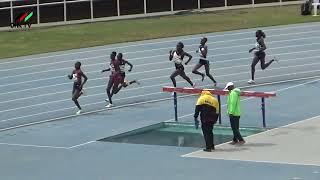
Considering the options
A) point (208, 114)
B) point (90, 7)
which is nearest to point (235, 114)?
point (208, 114)

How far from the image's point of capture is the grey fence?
4259 centimetres

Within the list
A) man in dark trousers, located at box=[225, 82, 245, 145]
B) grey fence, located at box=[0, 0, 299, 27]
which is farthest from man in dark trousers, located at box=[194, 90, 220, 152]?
grey fence, located at box=[0, 0, 299, 27]

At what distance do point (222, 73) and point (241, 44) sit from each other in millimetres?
5368

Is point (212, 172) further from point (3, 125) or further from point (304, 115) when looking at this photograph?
point (3, 125)

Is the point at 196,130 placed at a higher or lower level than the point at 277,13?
lower

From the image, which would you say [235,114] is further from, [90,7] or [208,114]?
[90,7]

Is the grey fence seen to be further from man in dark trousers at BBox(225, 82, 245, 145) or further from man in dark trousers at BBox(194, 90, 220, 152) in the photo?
man in dark trousers at BBox(194, 90, 220, 152)

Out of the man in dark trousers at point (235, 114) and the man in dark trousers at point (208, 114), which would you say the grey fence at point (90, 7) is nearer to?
the man in dark trousers at point (235, 114)

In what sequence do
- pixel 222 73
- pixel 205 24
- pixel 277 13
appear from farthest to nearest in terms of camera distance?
pixel 277 13
pixel 205 24
pixel 222 73

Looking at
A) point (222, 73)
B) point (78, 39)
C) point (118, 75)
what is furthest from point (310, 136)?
point (78, 39)

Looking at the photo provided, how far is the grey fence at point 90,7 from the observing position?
4259 cm

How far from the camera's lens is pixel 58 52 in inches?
1340

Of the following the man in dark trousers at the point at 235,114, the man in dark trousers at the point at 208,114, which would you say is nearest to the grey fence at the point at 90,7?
the man in dark trousers at the point at 235,114

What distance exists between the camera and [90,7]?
44312 mm
